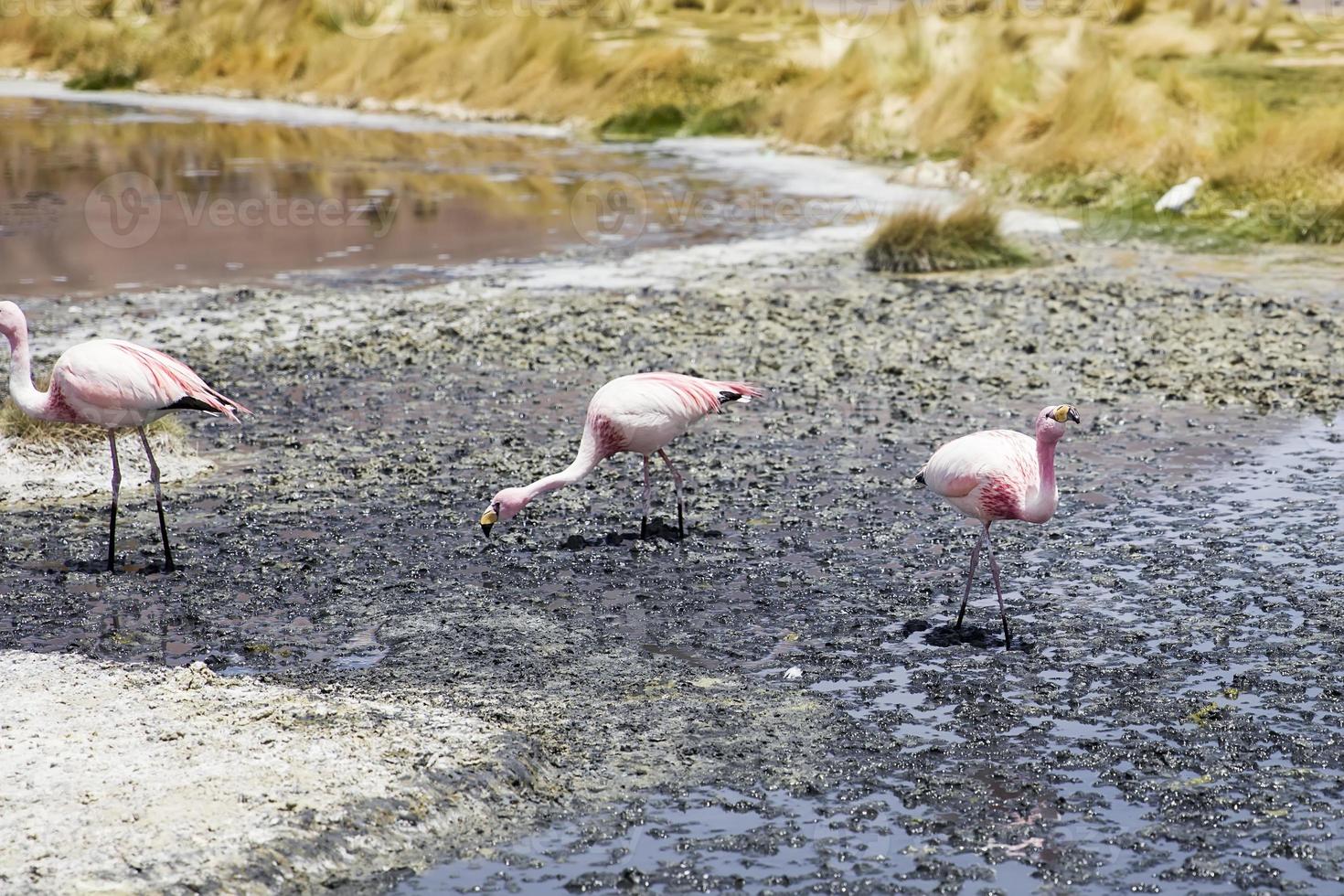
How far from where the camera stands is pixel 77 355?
7.93 meters

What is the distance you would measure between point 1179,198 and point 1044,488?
1214 cm

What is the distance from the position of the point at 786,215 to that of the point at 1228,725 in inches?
540

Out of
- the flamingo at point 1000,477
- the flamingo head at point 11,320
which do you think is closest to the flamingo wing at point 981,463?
the flamingo at point 1000,477

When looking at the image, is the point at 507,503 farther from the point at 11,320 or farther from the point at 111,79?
the point at 111,79

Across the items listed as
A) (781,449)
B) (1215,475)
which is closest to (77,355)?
(781,449)

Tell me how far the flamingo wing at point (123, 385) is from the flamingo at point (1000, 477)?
3.21m

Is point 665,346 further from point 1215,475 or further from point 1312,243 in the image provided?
point 1312,243

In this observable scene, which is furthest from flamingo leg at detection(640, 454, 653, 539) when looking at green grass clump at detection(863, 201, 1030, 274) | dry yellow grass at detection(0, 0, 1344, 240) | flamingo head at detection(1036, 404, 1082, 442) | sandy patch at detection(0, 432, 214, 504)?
dry yellow grass at detection(0, 0, 1344, 240)

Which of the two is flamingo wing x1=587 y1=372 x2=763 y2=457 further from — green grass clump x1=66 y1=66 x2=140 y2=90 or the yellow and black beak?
green grass clump x1=66 y1=66 x2=140 y2=90

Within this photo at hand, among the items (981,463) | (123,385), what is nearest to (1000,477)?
(981,463)

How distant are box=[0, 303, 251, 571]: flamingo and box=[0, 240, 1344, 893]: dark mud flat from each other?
65 centimetres

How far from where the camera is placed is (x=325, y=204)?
21609mm

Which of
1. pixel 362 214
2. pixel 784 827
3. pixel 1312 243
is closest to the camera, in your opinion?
pixel 784 827

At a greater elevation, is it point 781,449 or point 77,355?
point 77,355
